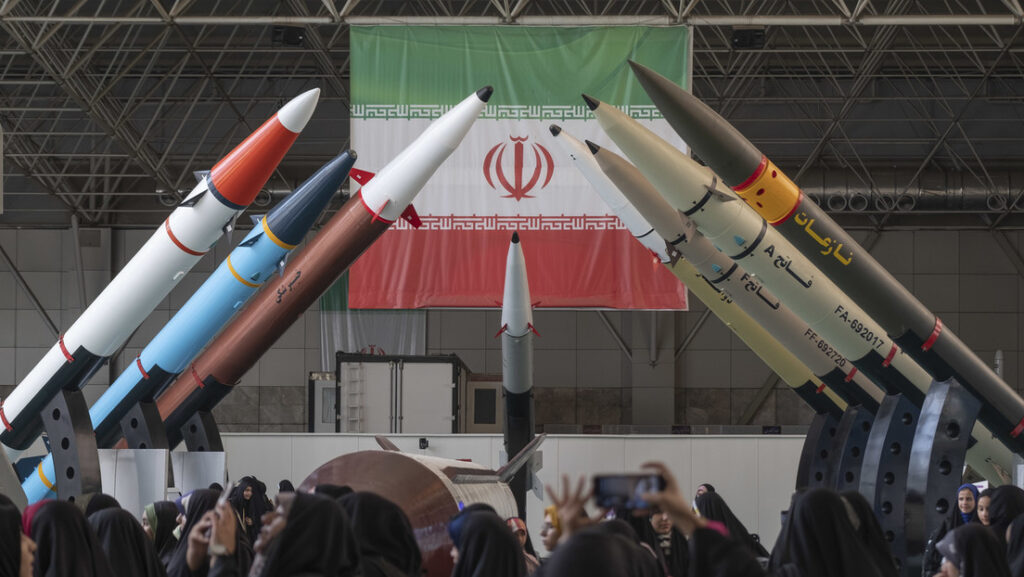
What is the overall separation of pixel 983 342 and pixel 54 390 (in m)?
20.3

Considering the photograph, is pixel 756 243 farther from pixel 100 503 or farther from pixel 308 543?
pixel 308 543

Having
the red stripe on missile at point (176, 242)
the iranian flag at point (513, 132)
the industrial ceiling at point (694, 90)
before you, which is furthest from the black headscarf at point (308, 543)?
the industrial ceiling at point (694, 90)

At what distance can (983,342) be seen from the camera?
25.9m

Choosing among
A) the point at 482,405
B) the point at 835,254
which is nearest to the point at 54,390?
the point at 835,254

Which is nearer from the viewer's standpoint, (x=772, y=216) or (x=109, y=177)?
(x=772, y=216)

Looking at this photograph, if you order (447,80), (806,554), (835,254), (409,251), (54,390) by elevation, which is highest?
(447,80)

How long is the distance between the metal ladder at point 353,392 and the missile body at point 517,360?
4.01m

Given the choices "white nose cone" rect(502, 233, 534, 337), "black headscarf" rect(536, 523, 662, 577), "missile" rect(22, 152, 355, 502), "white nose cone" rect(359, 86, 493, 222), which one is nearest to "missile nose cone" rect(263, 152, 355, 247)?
"missile" rect(22, 152, 355, 502)

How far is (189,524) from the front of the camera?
20.1ft

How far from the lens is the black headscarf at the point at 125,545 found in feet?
17.8

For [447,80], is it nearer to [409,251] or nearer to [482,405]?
[409,251]

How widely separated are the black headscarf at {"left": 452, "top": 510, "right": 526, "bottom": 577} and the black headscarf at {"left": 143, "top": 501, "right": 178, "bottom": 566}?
3.23m

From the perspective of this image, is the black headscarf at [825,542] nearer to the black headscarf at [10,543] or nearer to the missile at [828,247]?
the black headscarf at [10,543]

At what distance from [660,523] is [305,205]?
17.8 feet
